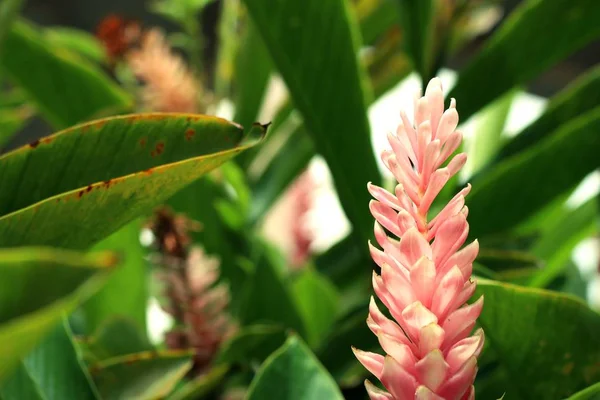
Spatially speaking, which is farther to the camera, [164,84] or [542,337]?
[164,84]

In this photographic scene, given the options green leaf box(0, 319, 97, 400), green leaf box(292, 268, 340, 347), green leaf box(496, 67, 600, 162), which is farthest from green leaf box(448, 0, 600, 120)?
green leaf box(0, 319, 97, 400)

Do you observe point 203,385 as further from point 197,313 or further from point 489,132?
point 489,132

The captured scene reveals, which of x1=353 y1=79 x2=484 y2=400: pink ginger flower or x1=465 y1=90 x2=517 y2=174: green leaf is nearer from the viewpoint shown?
x1=353 y1=79 x2=484 y2=400: pink ginger flower

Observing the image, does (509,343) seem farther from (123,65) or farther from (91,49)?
(91,49)

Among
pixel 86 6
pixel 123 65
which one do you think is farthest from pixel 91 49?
pixel 86 6

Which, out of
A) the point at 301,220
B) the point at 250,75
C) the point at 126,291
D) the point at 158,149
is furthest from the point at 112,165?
the point at 301,220

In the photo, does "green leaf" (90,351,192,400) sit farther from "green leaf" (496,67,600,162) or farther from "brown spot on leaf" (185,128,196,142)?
"green leaf" (496,67,600,162)

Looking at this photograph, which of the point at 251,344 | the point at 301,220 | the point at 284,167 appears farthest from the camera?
the point at 301,220
